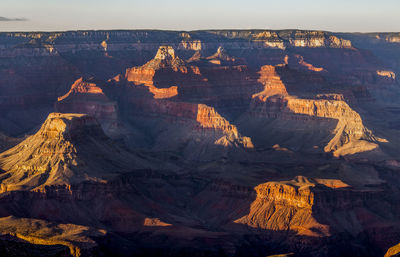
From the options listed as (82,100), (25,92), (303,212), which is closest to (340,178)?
(303,212)

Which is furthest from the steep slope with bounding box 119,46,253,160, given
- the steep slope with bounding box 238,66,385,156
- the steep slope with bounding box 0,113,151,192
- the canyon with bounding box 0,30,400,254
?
the steep slope with bounding box 0,113,151,192

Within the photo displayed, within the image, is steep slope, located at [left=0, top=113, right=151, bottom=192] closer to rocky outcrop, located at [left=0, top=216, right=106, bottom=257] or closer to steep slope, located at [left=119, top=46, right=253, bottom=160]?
rocky outcrop, located at [left=0, top=216, right=106, bottom=257]

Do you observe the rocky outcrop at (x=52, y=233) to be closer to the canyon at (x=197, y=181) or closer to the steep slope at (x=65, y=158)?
the canyon at (x=197, y=181)

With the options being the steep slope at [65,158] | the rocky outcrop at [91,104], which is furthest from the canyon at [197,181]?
the rocky outcrop at [91,104]

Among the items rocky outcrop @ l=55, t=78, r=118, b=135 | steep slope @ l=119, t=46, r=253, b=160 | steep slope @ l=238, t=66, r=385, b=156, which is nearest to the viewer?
steep slope @ l=119, t=46, r=253, b=160

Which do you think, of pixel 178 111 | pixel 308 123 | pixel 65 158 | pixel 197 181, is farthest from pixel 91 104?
pixel 65 158

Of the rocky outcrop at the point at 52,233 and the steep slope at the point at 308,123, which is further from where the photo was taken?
the steep slope at the point at 308,123

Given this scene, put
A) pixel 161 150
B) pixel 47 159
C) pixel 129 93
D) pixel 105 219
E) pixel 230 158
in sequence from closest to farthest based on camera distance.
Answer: pixel 105 219 < pixel 47 159 < pixel 230 158 < pixel 161 150 < pixel 129 93

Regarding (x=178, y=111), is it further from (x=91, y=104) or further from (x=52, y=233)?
(x=52, y=233)

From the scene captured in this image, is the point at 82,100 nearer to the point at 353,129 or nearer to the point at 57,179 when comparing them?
the point at 353,129
